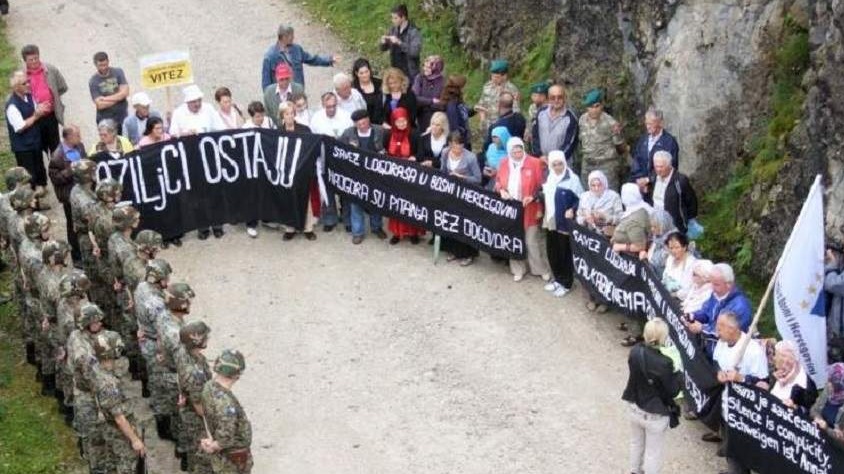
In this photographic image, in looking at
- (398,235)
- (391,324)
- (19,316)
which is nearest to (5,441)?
(19,316)

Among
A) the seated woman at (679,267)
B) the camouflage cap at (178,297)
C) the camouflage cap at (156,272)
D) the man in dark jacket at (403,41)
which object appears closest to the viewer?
the camouflage cap at (178,297)

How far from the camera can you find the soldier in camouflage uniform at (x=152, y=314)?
13484 mm

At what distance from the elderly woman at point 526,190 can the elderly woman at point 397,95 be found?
76.3 inches

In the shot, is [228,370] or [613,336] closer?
[228,370]

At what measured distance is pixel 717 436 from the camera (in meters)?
13.8

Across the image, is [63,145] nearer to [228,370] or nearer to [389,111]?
[389,111]

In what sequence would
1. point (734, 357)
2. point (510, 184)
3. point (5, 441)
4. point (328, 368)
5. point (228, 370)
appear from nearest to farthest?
point (228, 370)
point (734, 357)
point (5, 441)
point (328, 368)
point (510, 184)

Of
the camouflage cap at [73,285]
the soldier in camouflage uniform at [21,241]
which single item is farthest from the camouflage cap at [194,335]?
the soldier in camouflage uniform at [21,241]

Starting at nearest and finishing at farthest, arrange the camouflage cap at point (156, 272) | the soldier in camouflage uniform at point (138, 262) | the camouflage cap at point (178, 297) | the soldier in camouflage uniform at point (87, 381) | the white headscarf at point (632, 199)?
1. the soldier in camouflage uniform at point (87, 381)
2. the camouflage cap at point (178, 297)
3. the camouflage cap at point (156, 272)
4. the soldier in camouflage uniform at point (138, 262)
5. the white headscarf at point (632, 199)

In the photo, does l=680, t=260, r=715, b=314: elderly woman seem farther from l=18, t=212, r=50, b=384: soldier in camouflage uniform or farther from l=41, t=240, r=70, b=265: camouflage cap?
l=18, t=212, r=50, b=384: soldier in camouflage uniform

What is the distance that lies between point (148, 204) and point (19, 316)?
102 inches

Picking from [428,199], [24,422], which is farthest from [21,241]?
[428,199]

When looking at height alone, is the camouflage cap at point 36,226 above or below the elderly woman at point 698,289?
below

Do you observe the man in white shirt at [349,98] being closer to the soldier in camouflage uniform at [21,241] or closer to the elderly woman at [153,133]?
the elderly woman at [153,133]
